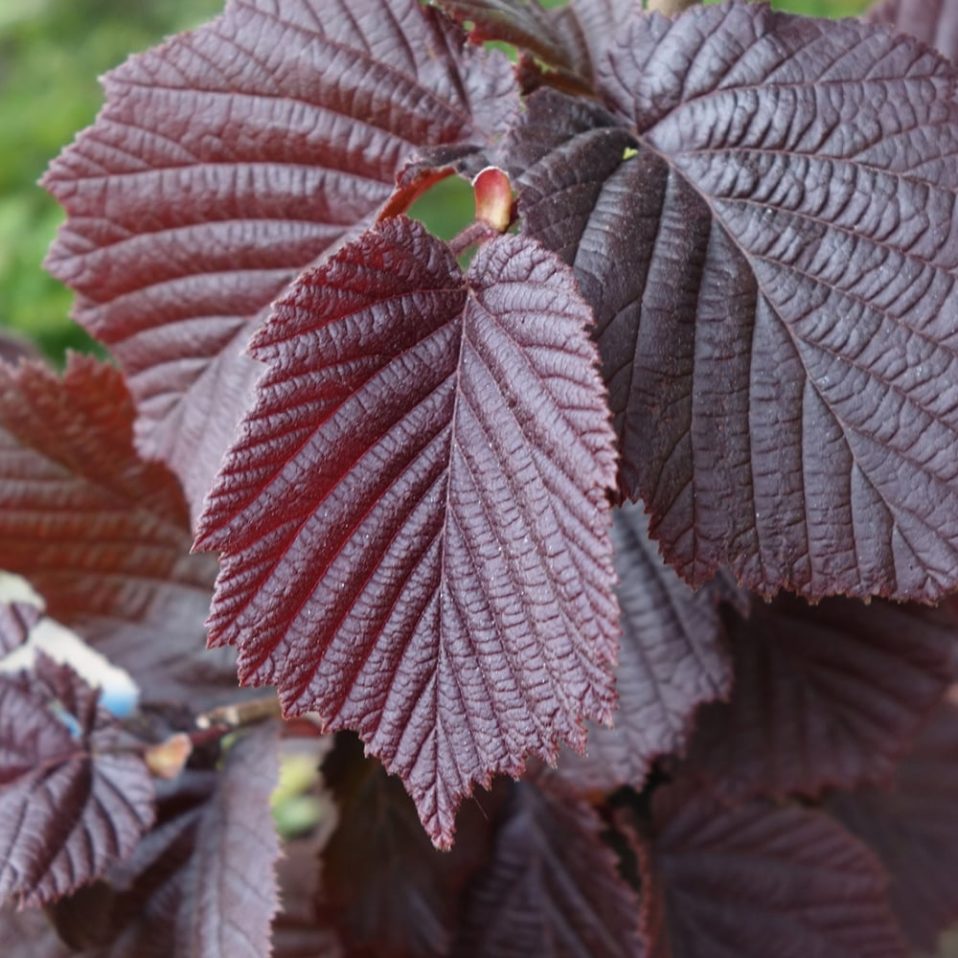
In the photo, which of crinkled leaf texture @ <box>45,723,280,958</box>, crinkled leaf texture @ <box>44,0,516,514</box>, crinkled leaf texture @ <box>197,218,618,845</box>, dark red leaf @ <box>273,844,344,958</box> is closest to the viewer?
crinkled leaf texture @ <box>197,218,618,845</box>

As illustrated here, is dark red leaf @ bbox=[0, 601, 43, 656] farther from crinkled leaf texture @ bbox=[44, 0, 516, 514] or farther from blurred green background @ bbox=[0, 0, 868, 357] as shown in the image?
blurred green background @ bbox=[0, 0, 868, 357]

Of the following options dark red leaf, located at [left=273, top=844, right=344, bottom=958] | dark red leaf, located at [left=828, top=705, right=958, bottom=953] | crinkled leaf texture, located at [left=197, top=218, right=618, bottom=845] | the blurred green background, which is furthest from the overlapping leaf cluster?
the blurred green background

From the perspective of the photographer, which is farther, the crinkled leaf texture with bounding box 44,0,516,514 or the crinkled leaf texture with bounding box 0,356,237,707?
the crinkled leaf texture with bounding box 0,356,237,707

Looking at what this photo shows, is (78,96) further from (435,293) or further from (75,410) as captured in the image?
(435,293)

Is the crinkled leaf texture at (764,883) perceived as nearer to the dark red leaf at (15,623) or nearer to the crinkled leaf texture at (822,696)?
the crinkled leaf texture at (822,696)

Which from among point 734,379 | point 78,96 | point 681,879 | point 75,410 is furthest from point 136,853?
point 78,96

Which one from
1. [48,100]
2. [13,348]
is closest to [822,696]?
[13,348]

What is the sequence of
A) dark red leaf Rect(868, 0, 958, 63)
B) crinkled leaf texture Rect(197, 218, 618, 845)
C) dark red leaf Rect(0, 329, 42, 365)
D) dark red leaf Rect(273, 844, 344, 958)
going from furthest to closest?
dark red leaf Rect(0, 329, 42, 365)
dark red leaf Rect(273, 844, 344, 958)
dark red leaf Rect(868, 0, 958, 63)
crinkled leaf texture Rect(197, 218, 618, 845)
